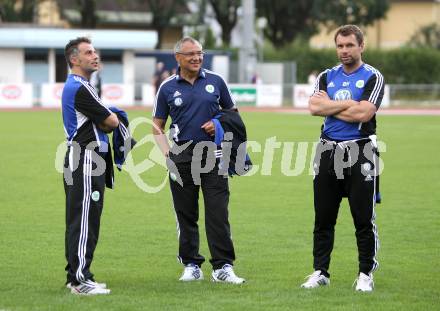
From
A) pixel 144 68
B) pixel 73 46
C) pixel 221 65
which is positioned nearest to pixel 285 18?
pixel 221 65

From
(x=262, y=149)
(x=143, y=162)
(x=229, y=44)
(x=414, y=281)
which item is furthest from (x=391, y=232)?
(x=229, y=44)

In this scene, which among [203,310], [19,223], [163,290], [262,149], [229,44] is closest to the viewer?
[203,310]

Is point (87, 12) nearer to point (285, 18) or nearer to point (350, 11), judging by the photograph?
point (285, 18)

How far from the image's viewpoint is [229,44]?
239 feet

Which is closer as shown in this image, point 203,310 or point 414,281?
point 203,310

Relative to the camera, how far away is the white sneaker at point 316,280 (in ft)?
27.8

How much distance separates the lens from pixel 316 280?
27.8 ft

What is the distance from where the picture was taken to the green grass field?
7.97m

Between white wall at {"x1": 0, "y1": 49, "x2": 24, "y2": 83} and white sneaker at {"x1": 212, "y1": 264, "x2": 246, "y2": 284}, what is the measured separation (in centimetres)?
4430

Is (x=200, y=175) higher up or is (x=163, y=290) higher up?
(x=200, y=175)

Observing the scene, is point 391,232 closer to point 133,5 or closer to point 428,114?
point 428,114

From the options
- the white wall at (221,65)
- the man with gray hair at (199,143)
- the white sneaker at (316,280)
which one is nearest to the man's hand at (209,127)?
the man with gray hair at (199,143)

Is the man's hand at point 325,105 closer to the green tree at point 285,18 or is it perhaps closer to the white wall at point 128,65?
the white wall at point 128,65

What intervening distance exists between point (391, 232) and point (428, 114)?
97.3 ft
